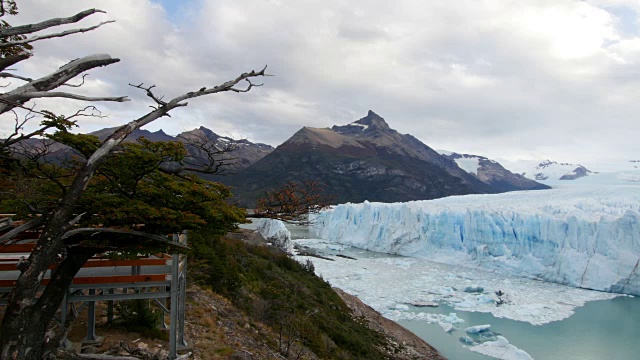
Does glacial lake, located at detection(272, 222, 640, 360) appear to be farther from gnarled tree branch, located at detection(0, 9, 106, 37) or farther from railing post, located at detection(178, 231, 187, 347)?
gnarled tree branch, located at detection(0, 9, 106, 37)

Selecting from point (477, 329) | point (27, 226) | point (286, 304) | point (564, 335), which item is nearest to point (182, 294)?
point (27, 226)

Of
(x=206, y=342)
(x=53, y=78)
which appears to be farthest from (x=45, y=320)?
(x=206, y=342)

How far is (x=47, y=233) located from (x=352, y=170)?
340 feet

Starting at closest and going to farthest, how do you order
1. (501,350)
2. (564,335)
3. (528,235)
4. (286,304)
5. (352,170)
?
(286,304), (501,350), (564,335), (528,235), (352,170)

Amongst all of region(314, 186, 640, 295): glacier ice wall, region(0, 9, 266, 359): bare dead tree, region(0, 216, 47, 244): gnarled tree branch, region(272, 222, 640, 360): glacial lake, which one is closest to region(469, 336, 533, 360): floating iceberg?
region(272, 222, 640, 360): glacial lake

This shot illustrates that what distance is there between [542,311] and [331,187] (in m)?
79.6

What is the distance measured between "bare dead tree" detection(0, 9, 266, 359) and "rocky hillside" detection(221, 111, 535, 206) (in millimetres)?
72502

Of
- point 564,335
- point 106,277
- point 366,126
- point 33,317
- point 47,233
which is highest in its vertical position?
point 366,126

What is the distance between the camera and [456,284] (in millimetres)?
23906

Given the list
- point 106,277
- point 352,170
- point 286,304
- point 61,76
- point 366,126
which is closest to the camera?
point 61,76

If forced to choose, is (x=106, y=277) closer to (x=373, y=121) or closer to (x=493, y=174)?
(x=373, y=121)

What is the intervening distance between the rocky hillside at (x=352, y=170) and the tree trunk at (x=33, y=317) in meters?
72.5

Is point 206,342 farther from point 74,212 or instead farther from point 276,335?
point 74,212

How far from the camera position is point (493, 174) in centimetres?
16800
